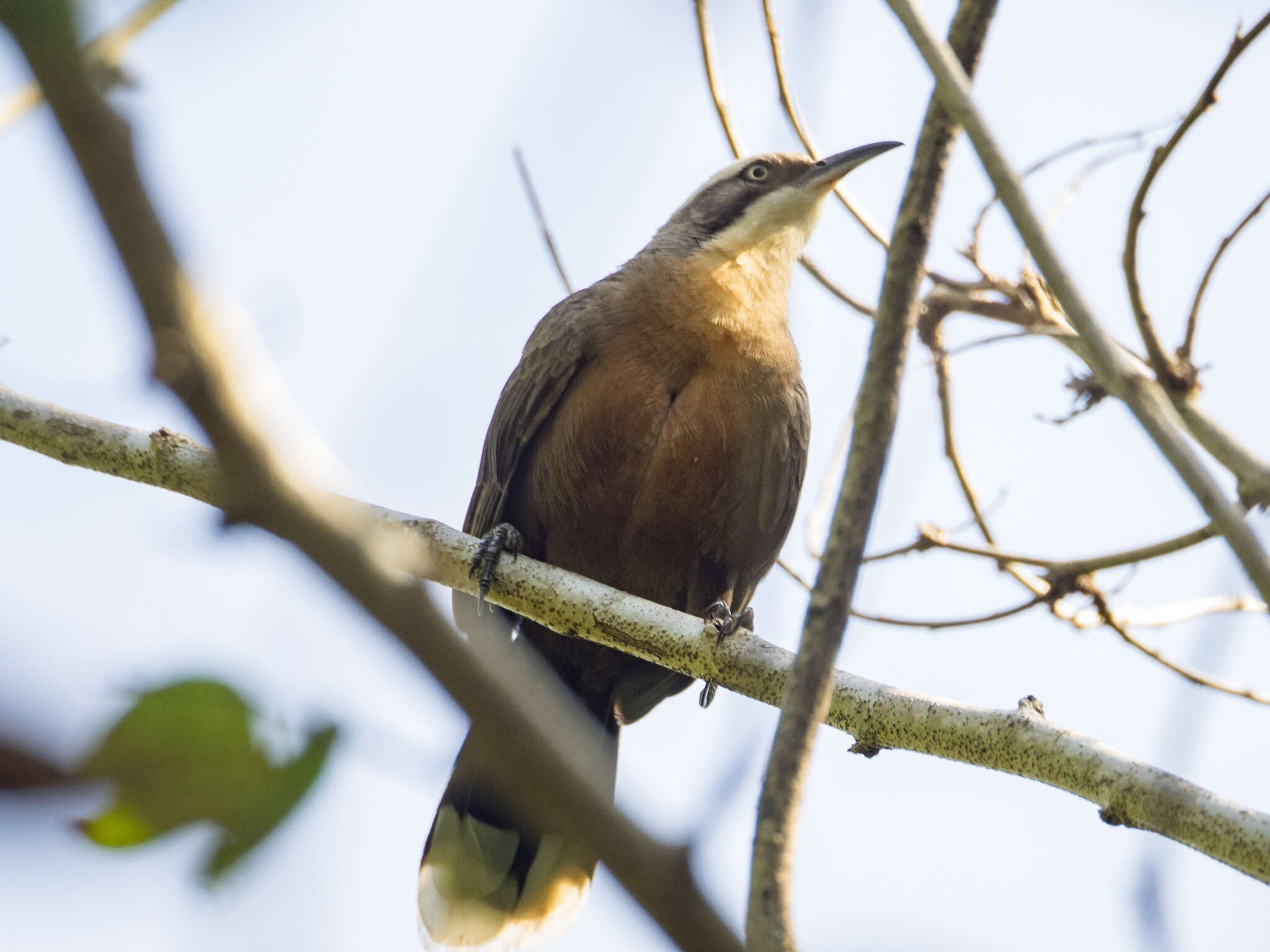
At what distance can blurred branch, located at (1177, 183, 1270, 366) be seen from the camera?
3406mm

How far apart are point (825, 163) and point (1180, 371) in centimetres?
293

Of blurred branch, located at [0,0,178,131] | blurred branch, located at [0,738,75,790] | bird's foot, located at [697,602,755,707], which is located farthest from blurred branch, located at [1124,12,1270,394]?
blurred branch, located at [0,738,75,790]

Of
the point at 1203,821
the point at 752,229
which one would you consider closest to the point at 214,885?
the point at 1203,821

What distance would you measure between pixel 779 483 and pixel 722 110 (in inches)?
60.7

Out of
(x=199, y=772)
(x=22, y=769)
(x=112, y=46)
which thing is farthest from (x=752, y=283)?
(x=22, y=769)

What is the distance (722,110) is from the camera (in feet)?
15.7

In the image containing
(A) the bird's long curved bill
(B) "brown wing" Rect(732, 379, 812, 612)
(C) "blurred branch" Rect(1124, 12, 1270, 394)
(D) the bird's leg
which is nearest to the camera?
(C) "blurred branch" Rect(1124, 12, 1270, 394)

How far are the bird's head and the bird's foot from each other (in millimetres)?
1814

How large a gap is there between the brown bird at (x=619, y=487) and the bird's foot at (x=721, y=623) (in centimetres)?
3

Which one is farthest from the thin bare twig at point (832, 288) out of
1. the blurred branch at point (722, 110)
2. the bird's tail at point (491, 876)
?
the bird's tail at point (491, 876)

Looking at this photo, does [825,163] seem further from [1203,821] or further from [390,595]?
[390,595]

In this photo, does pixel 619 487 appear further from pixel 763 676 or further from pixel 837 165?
pixel 837 165

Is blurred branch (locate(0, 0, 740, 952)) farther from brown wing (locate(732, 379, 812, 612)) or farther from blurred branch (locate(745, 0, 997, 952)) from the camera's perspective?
brown wing (locate(732, 379, 812, 612))

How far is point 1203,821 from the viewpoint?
2.68 m
